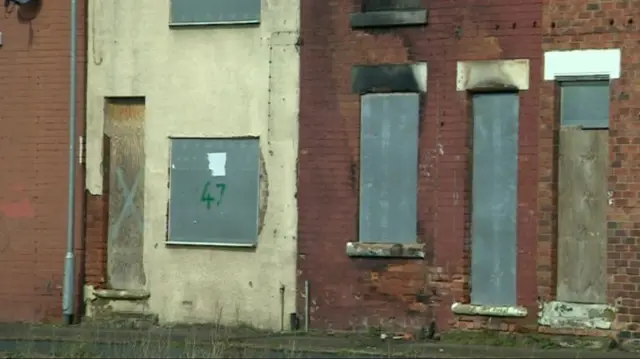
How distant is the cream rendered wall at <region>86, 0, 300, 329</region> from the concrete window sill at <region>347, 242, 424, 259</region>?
3.05ft

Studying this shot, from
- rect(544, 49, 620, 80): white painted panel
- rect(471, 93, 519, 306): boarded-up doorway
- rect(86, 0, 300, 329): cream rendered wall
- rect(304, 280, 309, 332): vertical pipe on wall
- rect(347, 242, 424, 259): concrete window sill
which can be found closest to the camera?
rect(544, 49, 620, 80): white painted panel

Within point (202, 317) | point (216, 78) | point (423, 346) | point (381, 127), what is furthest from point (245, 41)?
point (423, 346)

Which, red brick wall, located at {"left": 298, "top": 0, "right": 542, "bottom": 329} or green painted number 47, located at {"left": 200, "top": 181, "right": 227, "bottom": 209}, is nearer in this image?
red brick wall, located at {"left": 298, "top": 0, "right": 542, "bottom": 329}

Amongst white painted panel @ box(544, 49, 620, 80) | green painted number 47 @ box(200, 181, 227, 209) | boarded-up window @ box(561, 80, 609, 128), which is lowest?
green painted number 47 @ box(200, 181, 227, 209)

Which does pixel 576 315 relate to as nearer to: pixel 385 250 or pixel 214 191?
pixel 385 250

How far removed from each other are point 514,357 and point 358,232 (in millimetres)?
3284

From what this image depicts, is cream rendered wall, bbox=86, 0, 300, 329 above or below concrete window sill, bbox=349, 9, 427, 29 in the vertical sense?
below

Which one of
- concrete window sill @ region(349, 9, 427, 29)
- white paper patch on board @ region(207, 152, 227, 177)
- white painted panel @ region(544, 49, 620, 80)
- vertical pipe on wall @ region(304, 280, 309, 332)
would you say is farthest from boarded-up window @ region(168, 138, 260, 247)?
white painted panel @ region(544, 49, 620, 80)

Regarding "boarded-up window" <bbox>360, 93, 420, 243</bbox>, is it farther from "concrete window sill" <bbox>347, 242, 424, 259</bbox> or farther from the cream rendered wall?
the cream rendered wall

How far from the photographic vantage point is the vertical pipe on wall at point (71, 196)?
1805cm

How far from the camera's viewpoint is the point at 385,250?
645 inches

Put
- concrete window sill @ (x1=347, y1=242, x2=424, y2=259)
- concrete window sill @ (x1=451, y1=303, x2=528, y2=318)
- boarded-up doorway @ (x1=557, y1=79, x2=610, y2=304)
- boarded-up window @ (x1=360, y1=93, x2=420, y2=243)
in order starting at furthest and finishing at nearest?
boarded-up window @ (x1=360, y1=93, x2=420, y2=243) < concrete window sill @ (x1=347, y1=242, x2=424, y2=259) < concrete window sill @ (x1=451, y1=303, x2=528, y2=318) < boarded-up doorway @ (x1=557, y1=79, x2=610, y2=304)

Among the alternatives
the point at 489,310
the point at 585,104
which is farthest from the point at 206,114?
the point at 585,104

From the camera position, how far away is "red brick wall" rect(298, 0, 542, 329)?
1577cm
